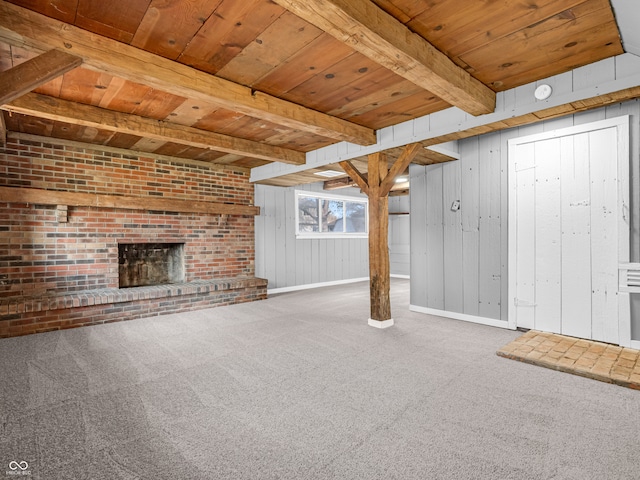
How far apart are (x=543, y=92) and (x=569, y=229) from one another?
154 cm

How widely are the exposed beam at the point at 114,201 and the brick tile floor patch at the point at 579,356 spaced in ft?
14.2

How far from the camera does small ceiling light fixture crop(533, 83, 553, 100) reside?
263 centimetres

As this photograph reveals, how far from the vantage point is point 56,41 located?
1.88 m

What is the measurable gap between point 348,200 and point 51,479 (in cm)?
729

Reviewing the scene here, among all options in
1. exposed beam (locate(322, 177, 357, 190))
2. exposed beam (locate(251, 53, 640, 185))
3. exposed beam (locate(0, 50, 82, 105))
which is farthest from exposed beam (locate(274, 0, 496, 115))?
exposed beam (locate(322, 177, 357, 190))

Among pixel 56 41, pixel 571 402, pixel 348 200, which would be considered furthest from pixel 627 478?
pixel 348 200

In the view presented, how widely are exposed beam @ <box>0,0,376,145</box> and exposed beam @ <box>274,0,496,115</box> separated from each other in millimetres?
1116

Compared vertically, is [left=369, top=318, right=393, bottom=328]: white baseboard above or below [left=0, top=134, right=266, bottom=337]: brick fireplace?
below

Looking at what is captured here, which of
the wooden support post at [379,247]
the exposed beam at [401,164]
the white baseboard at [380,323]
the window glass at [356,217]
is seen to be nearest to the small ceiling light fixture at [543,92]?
the exposed beam at [401,164]

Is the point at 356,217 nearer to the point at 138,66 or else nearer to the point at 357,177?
the point at 357,177

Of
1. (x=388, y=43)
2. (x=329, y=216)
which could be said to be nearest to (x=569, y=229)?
(x=388, y=43)

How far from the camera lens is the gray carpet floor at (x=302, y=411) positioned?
1565 mm

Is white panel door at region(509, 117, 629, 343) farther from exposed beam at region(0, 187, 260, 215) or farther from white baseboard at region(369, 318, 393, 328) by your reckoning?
exposed beam at region(0, 187, 260, 215)

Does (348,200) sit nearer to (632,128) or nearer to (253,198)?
(253,198)
